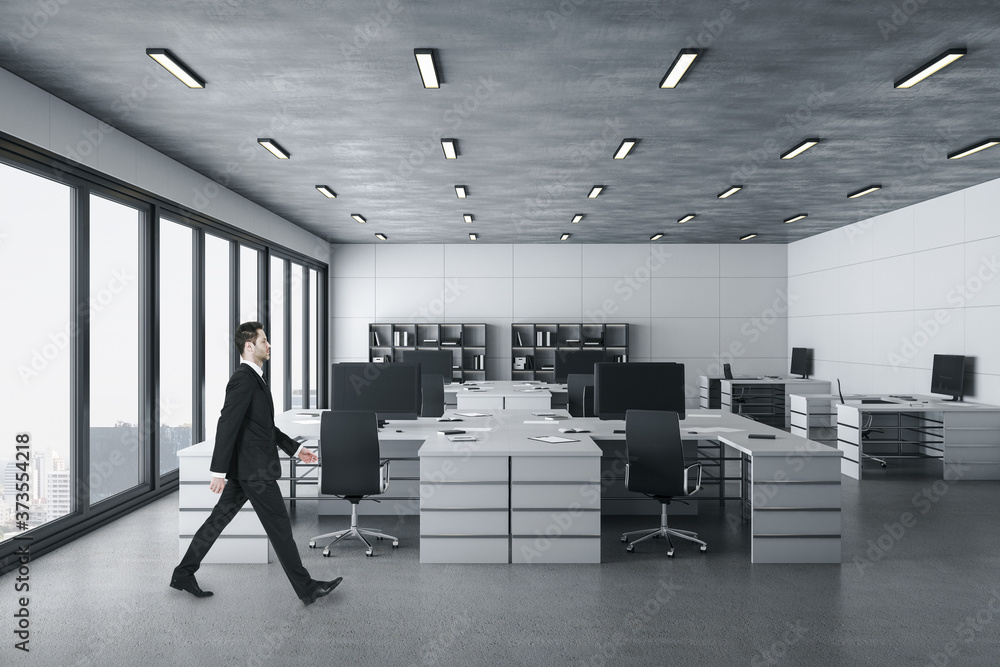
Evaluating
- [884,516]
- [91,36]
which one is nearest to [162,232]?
[91,36]

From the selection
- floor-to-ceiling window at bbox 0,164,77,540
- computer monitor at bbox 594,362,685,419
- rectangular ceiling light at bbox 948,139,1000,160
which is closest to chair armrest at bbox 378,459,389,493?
computer monitor at bbox 594,362,685,419

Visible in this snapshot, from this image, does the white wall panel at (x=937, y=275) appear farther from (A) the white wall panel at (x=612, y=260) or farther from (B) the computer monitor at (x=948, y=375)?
(A) the white wall panel at (x=612, y=260)

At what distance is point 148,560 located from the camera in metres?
4.90

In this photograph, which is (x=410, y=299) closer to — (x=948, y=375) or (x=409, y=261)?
(x=409, y=261)

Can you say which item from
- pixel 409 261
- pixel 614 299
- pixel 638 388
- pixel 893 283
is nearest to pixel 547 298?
pixel 614 299

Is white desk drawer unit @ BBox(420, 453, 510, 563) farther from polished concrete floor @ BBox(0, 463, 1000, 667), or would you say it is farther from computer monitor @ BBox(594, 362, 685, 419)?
computer monitor @ BBox(594, 362, 685, 419)

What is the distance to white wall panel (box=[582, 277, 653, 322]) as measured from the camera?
1373cm

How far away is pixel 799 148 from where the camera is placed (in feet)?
22.3

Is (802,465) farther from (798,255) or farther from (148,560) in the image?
(798,255)

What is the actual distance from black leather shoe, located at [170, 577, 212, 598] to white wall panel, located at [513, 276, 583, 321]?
9967mm

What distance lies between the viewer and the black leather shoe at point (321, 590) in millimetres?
3996

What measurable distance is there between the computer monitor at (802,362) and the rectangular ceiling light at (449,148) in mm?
8458

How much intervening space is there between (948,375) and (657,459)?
547 cm

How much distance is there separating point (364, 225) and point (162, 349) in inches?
199
